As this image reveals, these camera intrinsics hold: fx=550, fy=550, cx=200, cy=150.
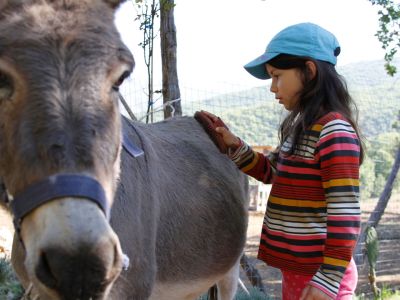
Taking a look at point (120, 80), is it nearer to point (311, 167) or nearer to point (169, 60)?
point (311, 167)

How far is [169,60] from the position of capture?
16.2ft

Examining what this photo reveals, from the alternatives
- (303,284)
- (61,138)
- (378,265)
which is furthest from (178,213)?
(378,265)

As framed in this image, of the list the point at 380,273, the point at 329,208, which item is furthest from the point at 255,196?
the point at 329,208

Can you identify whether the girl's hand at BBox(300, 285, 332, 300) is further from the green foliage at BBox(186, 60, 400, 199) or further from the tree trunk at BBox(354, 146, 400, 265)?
the tree trunk at BBox(354, 146, 400, 265)

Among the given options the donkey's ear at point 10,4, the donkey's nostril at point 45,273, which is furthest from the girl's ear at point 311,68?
the donkey's nostril at point 45,273

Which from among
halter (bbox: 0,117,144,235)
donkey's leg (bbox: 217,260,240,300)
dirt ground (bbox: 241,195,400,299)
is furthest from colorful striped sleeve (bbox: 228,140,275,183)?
dirt ground (bbox: 241,195,400,299)

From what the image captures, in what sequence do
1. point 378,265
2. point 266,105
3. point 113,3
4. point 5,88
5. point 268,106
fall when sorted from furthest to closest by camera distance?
point 378,265, point 268,106, point 266,105, point 113,3, point 5,88

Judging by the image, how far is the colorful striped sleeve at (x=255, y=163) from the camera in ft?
11.3

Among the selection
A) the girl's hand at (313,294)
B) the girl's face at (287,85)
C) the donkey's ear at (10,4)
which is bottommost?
the girl's hand at (313,294)

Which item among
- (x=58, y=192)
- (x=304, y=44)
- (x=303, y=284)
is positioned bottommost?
(x=303, y=284)

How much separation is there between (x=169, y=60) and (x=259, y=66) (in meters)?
1.87

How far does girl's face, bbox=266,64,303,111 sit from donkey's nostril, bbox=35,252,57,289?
1.72 m

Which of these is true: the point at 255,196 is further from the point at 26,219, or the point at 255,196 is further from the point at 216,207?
the point at 26,219

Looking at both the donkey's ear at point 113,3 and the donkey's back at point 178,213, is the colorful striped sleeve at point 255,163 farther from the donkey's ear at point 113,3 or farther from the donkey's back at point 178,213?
the donkey's ear at point 113,3
